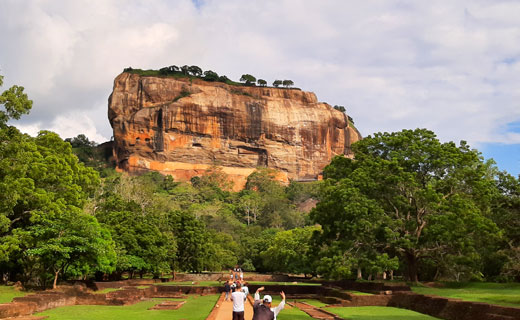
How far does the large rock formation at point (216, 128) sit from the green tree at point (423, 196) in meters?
84.4

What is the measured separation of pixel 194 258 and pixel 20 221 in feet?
62.8

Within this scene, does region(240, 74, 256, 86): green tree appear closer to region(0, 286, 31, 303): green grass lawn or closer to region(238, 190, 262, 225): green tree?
region(238, 190, 262, 225): green tree

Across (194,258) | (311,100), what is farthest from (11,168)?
(311,100)

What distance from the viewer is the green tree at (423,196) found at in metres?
24.9

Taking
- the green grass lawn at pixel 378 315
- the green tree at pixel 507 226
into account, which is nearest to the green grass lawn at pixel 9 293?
the green grass lawn at pixel 378 315

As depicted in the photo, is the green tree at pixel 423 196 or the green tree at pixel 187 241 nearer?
the green tree at pixel 423 196

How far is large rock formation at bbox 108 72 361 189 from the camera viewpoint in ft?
356

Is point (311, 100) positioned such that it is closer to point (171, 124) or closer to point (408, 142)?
point (171, 124)

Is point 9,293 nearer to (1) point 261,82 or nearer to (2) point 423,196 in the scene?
(2) point 423,196

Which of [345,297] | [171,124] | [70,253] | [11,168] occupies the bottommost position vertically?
[345,297]

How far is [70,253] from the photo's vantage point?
22.8 meters

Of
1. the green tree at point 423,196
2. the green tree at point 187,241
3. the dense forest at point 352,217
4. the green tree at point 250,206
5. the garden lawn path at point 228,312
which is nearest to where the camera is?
the garden lawn path at point 228,312

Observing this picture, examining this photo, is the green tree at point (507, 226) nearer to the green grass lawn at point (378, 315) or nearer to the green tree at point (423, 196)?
the green tree at point (423, 196)

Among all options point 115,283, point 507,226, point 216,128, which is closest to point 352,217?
point 507,226
